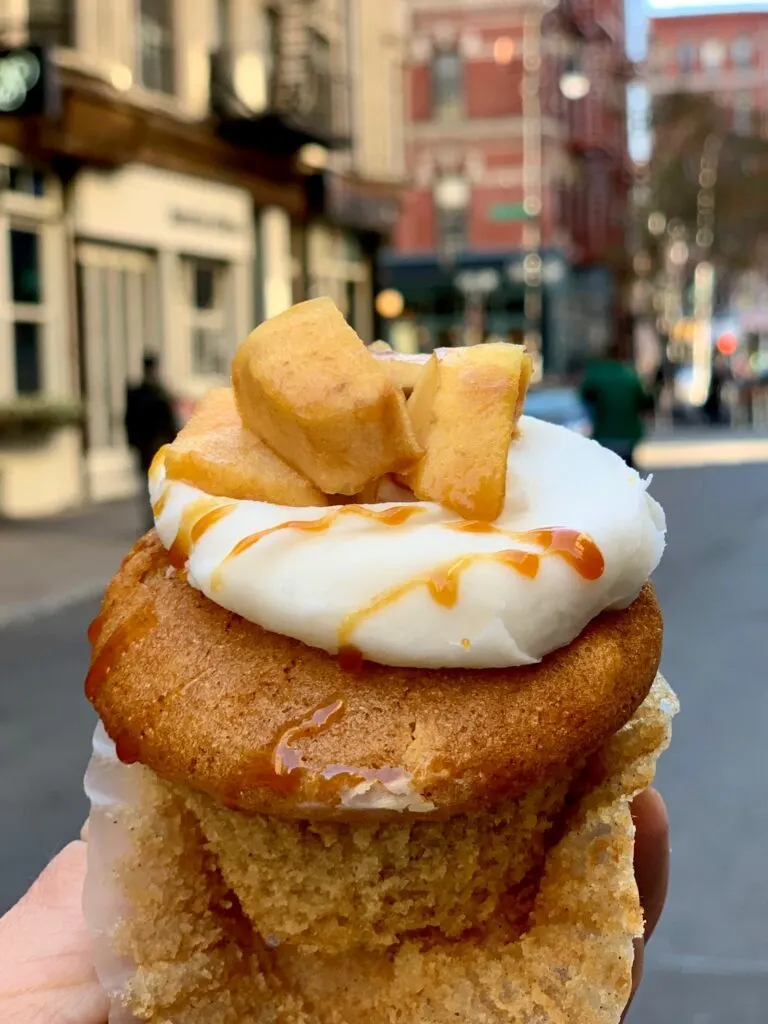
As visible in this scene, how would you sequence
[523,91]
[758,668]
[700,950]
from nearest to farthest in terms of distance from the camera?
[700,950]
[758,668]
[523,91]

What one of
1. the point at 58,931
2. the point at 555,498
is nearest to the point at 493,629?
the point at 555,498

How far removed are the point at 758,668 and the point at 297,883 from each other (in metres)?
6.53

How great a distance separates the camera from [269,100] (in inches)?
767

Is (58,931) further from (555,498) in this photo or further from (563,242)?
(563,242)

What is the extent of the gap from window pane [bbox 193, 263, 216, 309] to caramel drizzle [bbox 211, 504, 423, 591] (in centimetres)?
1784

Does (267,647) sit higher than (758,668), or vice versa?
(267,647)

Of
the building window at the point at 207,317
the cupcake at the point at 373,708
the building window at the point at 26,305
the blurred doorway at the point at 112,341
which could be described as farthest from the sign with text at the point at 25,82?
the cupcake at the point at 373,708

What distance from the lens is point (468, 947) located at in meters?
1.74

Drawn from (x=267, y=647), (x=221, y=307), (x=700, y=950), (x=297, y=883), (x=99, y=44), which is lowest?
(x=700, y=950)

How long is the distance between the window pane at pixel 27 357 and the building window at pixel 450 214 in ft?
79.6

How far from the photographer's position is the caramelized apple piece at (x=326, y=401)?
161cm

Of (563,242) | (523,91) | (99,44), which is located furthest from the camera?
(563,242)

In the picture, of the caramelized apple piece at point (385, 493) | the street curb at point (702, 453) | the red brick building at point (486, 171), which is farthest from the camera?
the red brick building at point (486, 171)

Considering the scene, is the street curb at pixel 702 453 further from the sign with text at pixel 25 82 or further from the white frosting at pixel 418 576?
the white frosting at pixel 418 576
